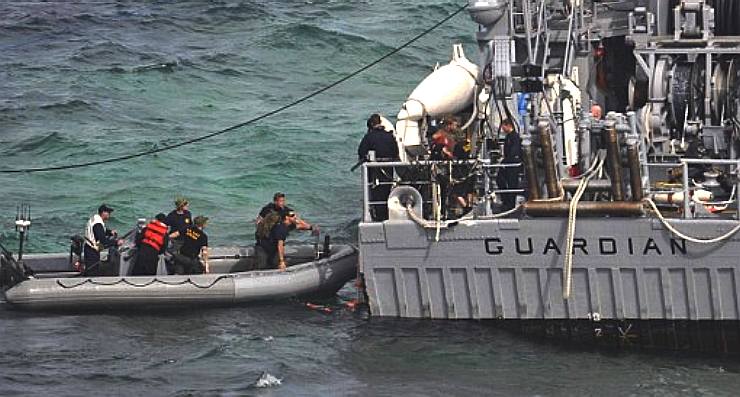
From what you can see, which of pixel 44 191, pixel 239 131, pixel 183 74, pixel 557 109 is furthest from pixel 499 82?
pixel 183 74

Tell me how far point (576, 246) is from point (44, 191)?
1350 cm

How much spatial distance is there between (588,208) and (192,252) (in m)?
5.43

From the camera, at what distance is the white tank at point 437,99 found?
67.3 ft

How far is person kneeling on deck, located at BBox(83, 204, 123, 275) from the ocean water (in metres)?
1.03

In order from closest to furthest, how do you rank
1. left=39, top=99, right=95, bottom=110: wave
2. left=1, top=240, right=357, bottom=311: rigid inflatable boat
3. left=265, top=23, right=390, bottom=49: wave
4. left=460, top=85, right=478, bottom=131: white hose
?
left=1, top=240, right=357, bottom=311: rigid inflatable boat, left=460, top=85, right=478, bottom=131: white hose, left=39, top=99, right=95, bottom=110: wave, left=265, top=23, right=390, bottom=49: wave

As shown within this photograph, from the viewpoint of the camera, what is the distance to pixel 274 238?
2038 cm

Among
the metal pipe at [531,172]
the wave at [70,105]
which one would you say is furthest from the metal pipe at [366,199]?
the wave at [70,105]

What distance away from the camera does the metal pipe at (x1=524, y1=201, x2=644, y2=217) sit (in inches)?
662

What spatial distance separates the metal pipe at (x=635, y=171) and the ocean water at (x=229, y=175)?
1.77m

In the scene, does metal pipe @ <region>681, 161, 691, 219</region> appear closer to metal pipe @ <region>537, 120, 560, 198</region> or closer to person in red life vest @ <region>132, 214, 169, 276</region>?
metal pipe @ <region>537, 120, 560, 198</region>

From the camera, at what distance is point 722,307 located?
17.0 metres

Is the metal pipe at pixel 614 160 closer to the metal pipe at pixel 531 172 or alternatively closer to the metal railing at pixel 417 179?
the metal pipe at pixel 531 172

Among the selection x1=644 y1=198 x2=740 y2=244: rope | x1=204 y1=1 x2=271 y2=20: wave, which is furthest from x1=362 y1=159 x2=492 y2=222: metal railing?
x1=204 y1=1 x2=271 y2=20: wave

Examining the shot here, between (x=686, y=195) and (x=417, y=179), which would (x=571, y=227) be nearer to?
(x=686, y=195)
